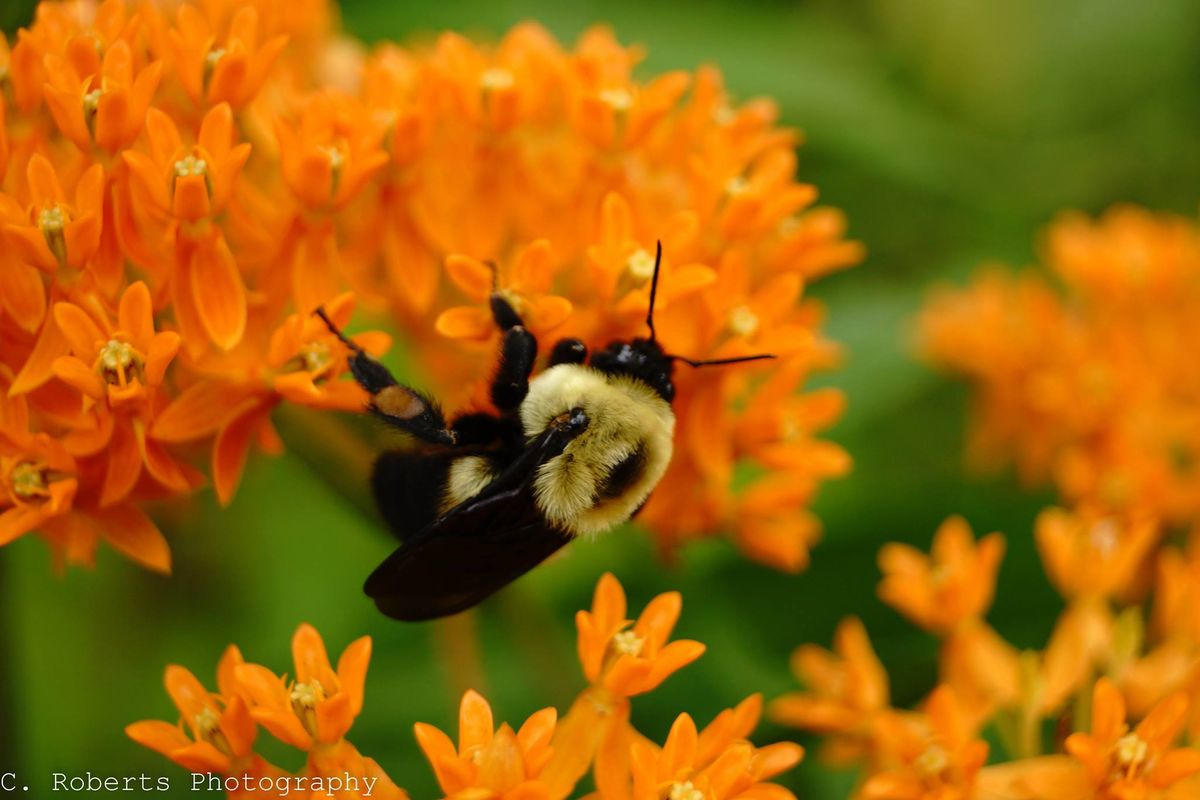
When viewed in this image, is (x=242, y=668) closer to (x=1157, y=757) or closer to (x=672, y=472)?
(x=672, y=472)

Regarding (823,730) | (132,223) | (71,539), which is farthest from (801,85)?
(71,539)

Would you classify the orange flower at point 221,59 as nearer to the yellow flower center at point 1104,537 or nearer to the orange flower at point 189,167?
the orange flower at point 189,167

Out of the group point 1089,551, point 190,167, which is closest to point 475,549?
point 190,167

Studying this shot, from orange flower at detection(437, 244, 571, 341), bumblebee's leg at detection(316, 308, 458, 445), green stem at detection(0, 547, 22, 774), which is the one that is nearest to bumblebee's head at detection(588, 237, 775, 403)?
orange flower at detection(437, 244, 571, 341)

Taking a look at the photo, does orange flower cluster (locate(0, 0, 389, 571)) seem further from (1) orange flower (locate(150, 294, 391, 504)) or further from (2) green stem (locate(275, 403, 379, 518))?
(2) green stem (locate(275, 403, 379, 518))

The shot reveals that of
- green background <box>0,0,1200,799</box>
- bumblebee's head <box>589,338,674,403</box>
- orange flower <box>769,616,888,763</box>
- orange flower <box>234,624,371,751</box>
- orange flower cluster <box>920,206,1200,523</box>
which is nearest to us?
orange flower <box>234,624,371,751</box>

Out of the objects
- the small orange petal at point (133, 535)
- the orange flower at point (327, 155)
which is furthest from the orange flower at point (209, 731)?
the orange flower at point (327, 155)

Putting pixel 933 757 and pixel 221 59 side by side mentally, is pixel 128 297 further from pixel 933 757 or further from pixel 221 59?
pixel 933 757

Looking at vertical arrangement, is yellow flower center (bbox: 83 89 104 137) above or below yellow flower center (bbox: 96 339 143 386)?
above
